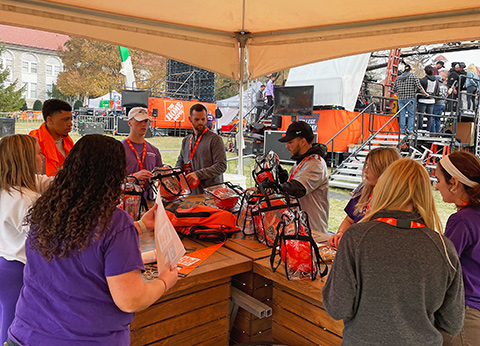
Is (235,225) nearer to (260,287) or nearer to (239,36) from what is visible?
(260,287)

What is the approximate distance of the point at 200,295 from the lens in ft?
6.79

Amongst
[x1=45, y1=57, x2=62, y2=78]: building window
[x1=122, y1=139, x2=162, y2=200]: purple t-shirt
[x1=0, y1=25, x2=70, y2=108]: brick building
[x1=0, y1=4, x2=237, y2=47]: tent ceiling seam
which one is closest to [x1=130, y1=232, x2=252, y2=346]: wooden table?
[x1=122, y1=139, x2=162, y2=200]: purple t-shirt

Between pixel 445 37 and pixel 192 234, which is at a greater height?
pixel 445 37

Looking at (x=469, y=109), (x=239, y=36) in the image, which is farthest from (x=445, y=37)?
(x=469, y=109)

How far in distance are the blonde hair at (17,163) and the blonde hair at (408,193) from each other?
150cm

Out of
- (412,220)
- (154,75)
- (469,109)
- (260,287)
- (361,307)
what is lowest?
(260,287)

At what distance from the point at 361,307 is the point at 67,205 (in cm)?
98

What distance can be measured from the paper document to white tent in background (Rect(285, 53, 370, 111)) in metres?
11.1

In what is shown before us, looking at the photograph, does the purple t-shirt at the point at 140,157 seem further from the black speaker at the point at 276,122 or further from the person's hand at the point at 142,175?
the black speaker at the point at 276,122

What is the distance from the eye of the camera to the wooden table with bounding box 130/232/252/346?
6.17 feet

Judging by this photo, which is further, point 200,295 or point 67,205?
point 200,295

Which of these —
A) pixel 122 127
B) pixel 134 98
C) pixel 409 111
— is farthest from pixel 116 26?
pixel 122 127

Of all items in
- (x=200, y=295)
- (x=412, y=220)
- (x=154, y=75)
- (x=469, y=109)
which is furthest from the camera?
(x=154, y=75)

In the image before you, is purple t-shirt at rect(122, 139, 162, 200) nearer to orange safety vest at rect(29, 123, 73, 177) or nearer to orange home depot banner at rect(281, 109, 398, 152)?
orange safety vest at rect(29, 123, 73, 177)
